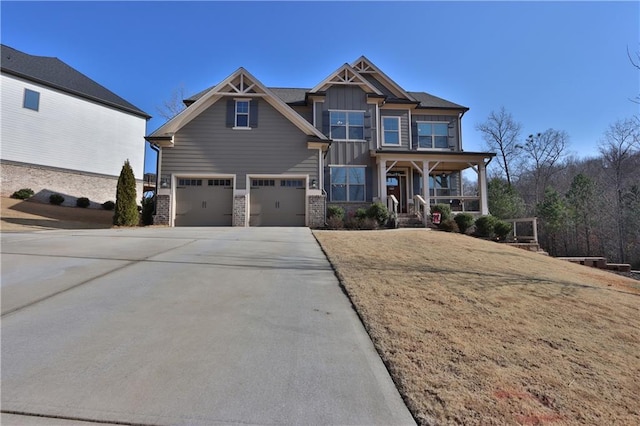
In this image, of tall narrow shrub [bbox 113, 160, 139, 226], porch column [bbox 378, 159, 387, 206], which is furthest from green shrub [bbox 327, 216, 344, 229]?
tall narrow shrub [bbox 113, 160, 139, 226]

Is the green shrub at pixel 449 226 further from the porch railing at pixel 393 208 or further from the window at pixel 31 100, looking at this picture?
the window at pixel 31 100

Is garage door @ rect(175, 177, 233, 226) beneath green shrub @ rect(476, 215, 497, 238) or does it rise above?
above

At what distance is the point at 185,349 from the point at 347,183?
15023mm

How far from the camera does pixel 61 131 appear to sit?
883 inches

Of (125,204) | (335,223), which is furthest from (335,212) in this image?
(125,204)

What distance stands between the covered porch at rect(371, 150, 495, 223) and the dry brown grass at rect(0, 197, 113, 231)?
1342 cm

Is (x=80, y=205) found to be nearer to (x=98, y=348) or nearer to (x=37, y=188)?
(x=37, y=188)

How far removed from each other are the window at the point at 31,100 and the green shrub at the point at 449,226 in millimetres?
24519

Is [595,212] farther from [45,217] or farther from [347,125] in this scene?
[45,217]

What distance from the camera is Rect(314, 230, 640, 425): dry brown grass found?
2531 millimetres

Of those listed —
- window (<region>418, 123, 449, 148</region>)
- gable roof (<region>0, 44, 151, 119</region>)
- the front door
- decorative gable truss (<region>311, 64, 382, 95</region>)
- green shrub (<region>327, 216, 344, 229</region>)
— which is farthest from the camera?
gable roof (<region>0, 44, 151, 119</region>)

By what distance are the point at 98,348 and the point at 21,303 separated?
6.74 feet

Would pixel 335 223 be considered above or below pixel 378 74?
below

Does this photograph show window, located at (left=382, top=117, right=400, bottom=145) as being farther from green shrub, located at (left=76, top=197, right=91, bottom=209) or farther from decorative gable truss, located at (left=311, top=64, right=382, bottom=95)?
green shrub, located at (left=76, top=197, right=91, bottom=209)
